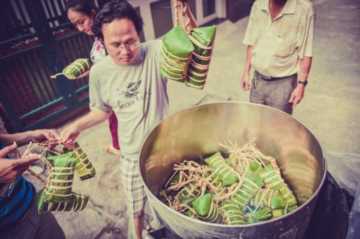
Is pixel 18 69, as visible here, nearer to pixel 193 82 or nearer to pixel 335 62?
pixel 193 82

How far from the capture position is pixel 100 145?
13.1ft

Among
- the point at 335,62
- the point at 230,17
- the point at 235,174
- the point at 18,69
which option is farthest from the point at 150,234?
the point at 230,17

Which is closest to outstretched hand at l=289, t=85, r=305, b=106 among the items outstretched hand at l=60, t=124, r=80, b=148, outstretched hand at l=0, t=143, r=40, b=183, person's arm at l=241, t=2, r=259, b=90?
person's arm at l=241, t=2, r=259, b=90

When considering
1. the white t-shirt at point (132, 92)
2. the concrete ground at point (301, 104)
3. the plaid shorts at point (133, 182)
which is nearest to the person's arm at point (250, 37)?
the concrete ground at point (301, 104)

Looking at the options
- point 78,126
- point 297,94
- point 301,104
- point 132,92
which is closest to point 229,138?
point 132,92

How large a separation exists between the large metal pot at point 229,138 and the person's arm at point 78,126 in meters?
0.52

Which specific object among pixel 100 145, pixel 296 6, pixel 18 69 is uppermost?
pixel 296 6

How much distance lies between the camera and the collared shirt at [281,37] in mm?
2506

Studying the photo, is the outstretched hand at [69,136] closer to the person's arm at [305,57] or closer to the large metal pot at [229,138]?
the large metal pot at [229,138]

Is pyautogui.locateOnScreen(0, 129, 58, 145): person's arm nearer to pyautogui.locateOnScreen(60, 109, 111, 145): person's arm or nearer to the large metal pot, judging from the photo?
pyautogui.locateOnScreen(60, 109, 111, 145): person's arm

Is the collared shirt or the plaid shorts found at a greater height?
the collared shirt

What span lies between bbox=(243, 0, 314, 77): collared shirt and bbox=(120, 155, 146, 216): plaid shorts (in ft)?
5.52

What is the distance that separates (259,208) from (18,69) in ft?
13.4

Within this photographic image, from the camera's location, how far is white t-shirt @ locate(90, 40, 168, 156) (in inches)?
72.9
